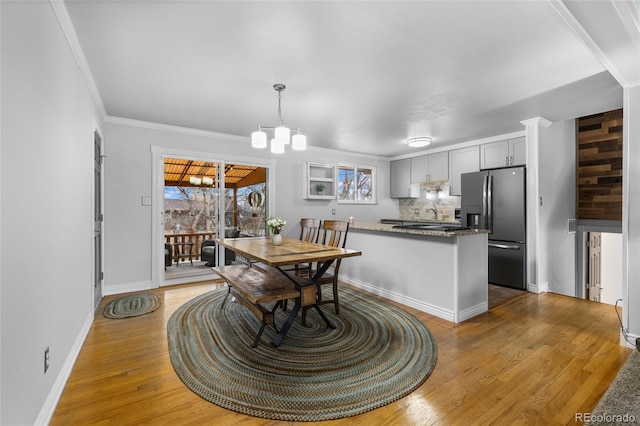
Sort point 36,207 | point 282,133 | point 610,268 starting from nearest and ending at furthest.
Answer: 1. point 36,207
2. point 282,133
3. point 610,268

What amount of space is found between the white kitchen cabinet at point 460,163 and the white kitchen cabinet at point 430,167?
11 centimetres

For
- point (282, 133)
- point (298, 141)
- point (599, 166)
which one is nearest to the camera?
point (282, 133)

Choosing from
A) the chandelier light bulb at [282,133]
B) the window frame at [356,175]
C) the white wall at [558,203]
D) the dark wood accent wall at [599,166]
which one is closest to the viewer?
the chandelier light bulb at [282,133]

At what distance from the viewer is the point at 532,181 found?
3.97 m

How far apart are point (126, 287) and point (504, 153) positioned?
590cm

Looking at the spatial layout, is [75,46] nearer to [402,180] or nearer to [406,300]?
[406,300]

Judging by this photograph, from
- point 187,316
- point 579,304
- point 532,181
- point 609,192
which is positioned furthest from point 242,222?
point 609,192

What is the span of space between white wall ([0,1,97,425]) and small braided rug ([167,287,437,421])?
30.7 inches

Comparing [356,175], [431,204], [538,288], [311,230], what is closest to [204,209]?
[311,230]

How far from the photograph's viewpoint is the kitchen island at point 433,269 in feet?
9.68

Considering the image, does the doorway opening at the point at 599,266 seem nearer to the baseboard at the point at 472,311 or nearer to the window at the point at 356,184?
the baseboard at the point at 472,311

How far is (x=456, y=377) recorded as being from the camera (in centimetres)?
196

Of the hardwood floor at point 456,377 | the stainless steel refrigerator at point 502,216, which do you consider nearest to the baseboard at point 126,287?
the hardwood floor at point 456,377

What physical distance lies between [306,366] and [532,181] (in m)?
3.84
